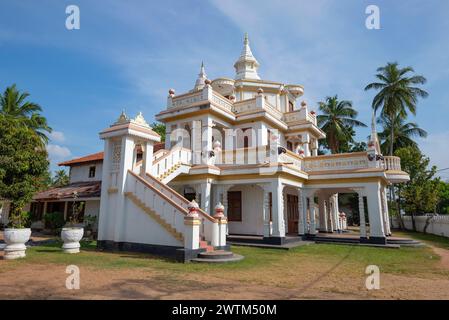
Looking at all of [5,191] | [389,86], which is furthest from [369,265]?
[389,86]

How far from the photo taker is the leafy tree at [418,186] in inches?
1136

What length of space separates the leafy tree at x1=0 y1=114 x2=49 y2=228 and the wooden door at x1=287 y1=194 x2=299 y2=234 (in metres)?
13.7

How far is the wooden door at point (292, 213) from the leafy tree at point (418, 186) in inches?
645

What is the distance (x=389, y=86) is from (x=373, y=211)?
23261mm

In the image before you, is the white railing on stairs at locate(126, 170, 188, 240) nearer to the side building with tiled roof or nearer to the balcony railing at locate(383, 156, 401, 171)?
the side building with tiled roof

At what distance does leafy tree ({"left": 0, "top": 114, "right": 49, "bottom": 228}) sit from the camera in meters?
12.1

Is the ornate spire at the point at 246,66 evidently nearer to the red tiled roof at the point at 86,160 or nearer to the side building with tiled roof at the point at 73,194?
the side building with tiled roof at the point at 73,194

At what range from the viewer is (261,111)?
1741 centimetres

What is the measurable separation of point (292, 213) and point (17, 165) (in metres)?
15.1

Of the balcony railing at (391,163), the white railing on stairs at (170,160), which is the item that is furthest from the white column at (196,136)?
the balcony railing at (391,163)

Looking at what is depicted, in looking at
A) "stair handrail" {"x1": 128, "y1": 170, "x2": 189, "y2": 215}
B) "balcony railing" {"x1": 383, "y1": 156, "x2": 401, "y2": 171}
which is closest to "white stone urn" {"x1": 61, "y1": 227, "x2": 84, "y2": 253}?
"stair handrail" {"x1": 128, "y1": 170, "x2": 189, "y2": 215}

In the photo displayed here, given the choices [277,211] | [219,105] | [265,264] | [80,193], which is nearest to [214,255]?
[265,264]

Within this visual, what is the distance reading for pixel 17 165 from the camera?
1223cm

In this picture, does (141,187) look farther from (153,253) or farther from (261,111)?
(261,111)
